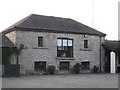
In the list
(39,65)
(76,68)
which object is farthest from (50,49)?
(76,68)

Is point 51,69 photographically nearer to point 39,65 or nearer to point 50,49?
point 39,65

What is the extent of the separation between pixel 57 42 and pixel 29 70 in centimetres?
506

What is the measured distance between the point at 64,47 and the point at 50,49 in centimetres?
212

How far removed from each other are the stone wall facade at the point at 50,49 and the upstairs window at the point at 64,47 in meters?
0.44

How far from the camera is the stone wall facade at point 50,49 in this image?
27984 mm

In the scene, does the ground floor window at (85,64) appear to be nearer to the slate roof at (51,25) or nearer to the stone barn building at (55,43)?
the stone barn building at (55,43)

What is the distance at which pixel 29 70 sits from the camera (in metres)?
28.1

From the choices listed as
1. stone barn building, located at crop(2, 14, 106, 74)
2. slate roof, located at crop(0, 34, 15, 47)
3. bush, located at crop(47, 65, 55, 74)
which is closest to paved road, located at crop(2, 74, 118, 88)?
slate roof, located at crop(0, 34, 15, 47)

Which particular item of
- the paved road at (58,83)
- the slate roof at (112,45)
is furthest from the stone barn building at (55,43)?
the paved road at (58,83)

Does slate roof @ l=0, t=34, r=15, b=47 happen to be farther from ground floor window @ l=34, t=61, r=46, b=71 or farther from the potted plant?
the potted plant

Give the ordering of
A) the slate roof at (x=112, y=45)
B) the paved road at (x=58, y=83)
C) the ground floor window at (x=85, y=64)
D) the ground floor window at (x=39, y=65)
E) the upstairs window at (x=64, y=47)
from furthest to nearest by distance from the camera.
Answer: the slate roof at (x=112, y=45) < the ground floor window at (x=85, y=64) < the upstairs window at (x=64, y=47) < the ground floor window at (x=39, y=65) < the paved road at (x=58, y=83)

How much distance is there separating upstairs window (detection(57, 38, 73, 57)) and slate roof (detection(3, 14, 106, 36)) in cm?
126

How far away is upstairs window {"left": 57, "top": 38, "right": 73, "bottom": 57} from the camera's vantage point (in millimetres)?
30781

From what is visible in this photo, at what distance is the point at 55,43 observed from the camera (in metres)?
30.2
